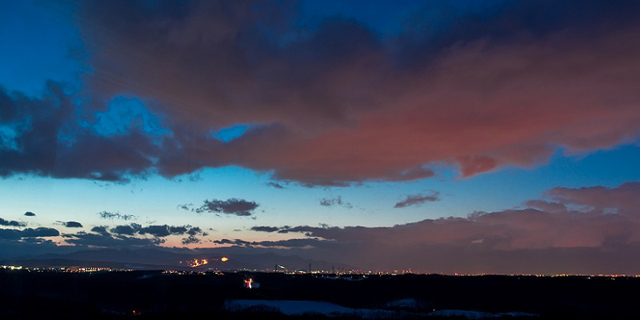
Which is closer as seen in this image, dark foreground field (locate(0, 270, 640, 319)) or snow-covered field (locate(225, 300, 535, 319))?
dark foreground field (locate(0, 270, 640, 319))

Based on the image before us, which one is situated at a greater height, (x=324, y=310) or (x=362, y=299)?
(x=324, y=310)

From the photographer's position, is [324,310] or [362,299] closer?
[324,310]


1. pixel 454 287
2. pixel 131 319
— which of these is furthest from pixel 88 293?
pixel 454 287

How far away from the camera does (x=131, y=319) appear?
65312 millimetres

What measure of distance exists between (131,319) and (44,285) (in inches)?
4415

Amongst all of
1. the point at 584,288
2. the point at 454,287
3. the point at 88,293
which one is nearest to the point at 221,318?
the point at 88,293

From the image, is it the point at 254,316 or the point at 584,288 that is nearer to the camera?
the point at 254,316

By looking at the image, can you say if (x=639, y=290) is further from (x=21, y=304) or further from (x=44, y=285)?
(x=44, y=285)

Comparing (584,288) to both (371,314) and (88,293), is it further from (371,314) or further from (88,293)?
(88,293)

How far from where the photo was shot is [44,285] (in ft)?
509

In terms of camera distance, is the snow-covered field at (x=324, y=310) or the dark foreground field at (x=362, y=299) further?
the snow-covered field at (x=324, y=310)

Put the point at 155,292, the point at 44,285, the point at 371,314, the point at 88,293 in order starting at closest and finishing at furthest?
the point at 371,314 < the point at 155,292 < the point at 88,293 < the point at 44,285

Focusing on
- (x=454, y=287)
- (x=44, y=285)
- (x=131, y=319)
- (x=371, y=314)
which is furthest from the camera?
(x=44, y=285)

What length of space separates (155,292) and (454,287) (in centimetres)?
8516
